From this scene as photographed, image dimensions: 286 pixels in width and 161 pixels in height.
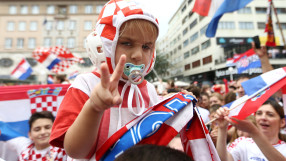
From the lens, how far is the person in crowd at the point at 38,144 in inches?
84.9

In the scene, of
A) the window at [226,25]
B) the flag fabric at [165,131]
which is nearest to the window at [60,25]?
the window at [226,25]

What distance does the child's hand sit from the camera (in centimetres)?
77

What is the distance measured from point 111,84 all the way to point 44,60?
7482 millimetres

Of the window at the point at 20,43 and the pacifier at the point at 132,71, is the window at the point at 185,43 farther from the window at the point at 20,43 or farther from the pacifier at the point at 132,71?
the pacifier at the point at 132,71

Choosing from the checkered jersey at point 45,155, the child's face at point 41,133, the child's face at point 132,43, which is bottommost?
the checkered jersey at point 45,155

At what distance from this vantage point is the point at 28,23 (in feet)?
115

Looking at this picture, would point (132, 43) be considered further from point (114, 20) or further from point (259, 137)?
point (259, 137)

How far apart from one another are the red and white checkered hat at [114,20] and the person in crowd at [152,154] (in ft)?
1.59

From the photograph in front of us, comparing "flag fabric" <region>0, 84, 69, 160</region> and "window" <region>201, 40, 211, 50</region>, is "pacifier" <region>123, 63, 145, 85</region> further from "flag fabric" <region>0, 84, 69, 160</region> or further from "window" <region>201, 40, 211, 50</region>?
"window" <region>201, 40, 211, 50</region>

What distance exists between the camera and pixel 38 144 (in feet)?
7.32

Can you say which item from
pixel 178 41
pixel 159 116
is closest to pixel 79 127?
pixel 159 116

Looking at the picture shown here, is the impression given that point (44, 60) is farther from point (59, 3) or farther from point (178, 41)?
point (178, 41)

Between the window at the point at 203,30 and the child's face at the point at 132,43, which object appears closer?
the child's face at the point at 132,43

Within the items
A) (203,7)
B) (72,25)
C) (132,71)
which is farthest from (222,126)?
(72,25)
